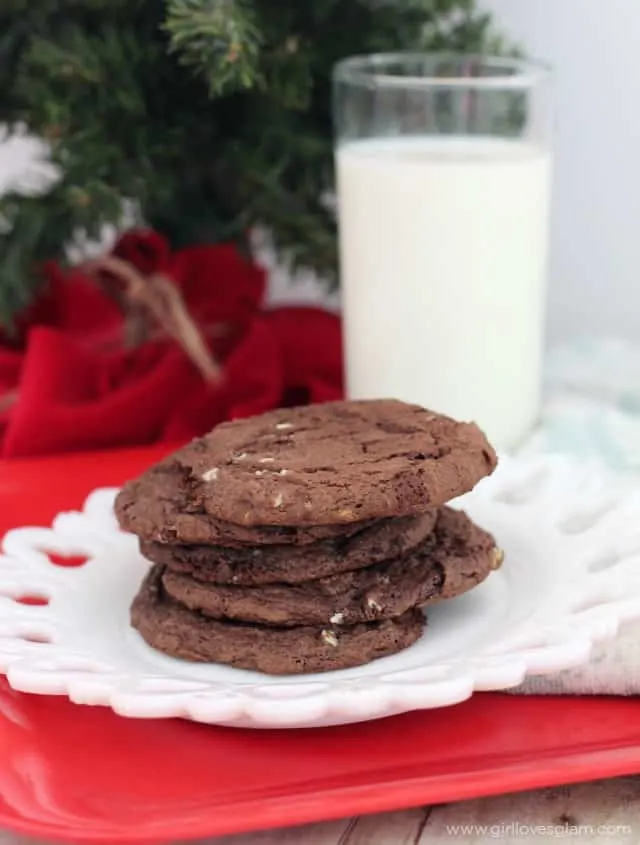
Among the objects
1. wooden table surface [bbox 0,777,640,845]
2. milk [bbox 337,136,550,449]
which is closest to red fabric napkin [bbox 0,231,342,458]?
milk [bbox 337,136,550,449]

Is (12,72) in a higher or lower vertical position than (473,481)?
higher

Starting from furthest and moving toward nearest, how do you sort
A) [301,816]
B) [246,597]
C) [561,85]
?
[561,85] < [246,597] < [301,816]

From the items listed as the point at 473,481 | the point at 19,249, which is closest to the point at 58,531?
the point at 473,481

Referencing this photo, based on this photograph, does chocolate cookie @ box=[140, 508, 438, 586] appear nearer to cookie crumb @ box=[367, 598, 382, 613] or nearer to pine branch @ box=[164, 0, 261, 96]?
cookie crumb @ box=[367, 598, 382, 613]

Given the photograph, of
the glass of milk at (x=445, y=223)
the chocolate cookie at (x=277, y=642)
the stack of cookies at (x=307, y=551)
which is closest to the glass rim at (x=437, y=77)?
the glass of milk at (x=445, y=223)

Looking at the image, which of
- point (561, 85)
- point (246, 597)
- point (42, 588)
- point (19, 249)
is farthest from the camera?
point (561, 85)

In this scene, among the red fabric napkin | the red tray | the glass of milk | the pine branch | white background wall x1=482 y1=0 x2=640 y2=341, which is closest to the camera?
the red tray

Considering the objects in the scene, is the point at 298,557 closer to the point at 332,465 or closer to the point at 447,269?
the point at 332,465

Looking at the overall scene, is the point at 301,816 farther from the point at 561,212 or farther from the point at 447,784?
the point at 561,212
